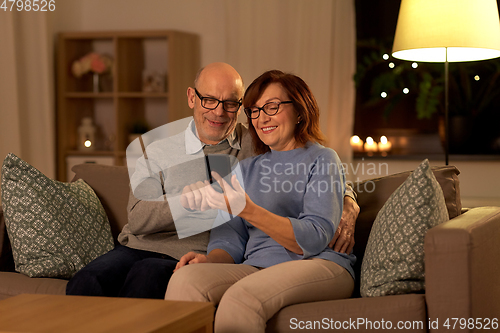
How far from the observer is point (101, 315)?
107 centimetres

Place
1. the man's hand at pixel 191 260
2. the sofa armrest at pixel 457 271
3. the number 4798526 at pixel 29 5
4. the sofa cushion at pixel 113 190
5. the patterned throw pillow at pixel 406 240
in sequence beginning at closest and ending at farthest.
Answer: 1. the sofa armrest at pixel 457 271
2. the patterned throw pillow at pixel 406 240
3. the man's hand at pixel 191 260
4. the sofa cushion at pixel 113 190
5. the number 4798526 at pixel 29 5

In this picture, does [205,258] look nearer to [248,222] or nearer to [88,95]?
[248,222]

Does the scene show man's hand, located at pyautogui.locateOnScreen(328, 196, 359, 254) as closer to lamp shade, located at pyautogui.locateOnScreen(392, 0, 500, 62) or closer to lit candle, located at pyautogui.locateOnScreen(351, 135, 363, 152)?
lamp shade, located at pyautogui.locateOnScreen(392, 0, 500, 62)

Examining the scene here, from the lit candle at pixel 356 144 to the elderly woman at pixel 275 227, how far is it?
2.06 metres

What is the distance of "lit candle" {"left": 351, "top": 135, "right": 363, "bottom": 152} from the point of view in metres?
3.66

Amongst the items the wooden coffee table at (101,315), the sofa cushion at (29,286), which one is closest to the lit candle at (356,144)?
the sofa cushion at (29,286)

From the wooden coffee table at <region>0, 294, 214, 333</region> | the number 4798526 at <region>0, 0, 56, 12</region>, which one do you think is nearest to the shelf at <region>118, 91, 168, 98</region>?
the number 4798526 at <region>0, 0, 56, 12</region>

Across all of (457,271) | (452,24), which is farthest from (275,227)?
(452,24)

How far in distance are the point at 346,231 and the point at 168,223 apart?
576 millimetres

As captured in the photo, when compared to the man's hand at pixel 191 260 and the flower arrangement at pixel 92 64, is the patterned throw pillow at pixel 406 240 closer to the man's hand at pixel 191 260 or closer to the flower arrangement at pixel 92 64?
the man's hand at pixel 191 260

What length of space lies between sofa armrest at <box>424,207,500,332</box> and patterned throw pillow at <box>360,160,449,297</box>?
76 millimetres

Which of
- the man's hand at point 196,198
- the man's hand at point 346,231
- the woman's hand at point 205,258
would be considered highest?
the man's hand at point 196,198

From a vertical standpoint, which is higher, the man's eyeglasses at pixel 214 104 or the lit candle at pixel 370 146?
the man's eyeglasses at pixel 214 104

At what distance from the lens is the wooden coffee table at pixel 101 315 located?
1007 mm
